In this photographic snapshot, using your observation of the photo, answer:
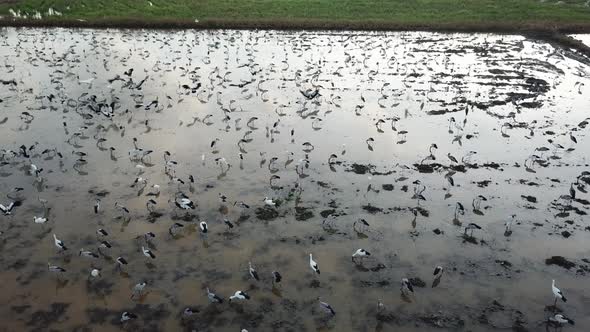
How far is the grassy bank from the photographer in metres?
41.1

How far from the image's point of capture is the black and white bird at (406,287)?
12.5 metres

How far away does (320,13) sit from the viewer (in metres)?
43.2

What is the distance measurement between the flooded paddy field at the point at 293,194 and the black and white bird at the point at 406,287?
0.13 meters

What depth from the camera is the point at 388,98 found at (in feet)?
84.6

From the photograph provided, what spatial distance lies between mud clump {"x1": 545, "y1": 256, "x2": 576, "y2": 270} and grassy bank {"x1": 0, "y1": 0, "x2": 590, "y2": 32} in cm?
3022

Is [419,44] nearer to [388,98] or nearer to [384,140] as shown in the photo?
[388,98]

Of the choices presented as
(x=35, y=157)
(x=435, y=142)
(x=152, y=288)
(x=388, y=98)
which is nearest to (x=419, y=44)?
(x=388, y=98)

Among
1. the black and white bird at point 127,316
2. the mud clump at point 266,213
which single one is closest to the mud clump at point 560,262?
the mud clump at point 266,213

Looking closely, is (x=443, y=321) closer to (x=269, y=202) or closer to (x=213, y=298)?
(x=213, y=298)

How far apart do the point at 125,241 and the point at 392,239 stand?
806 cm

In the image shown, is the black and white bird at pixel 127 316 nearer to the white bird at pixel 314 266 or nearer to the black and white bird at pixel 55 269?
the black and white bird at pixel 55 269

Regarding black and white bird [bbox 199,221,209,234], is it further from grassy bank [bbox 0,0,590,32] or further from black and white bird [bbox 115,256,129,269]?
grassy bank [bbox 0,0,590,32]

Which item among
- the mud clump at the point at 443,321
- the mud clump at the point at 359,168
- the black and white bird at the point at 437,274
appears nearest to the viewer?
the mud clump at the point at 443,321

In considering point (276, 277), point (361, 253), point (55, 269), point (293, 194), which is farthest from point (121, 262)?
point (361, 253)
